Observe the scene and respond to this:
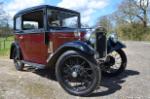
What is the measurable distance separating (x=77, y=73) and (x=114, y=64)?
216cm

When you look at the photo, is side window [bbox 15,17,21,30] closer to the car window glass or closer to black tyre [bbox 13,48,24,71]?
black tyre [bbox 13,48,24,71]

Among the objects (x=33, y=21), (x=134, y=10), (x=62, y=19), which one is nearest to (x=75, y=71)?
(x=62, y=19)

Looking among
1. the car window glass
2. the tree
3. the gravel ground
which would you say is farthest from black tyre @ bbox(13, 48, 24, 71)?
the tree

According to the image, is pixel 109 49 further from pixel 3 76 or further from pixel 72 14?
pixel 3 76

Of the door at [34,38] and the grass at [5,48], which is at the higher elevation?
the door at [34,38]

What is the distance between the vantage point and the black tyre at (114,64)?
833cm

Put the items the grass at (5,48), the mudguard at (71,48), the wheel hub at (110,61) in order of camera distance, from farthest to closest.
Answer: the grass at (5,48) < the wheel hub at (110,61) < the mudguard at (71,48)

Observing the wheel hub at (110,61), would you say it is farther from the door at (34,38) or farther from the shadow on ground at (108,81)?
the door at (34,38)

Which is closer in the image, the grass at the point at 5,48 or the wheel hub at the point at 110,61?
the wheel hub at the point at 110,61

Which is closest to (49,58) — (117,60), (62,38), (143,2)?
(62,38)

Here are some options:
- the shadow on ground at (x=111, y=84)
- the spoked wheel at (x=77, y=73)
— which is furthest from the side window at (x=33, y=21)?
the shadow on ground at (x=111, y=84)

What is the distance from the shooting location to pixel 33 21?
841 cm

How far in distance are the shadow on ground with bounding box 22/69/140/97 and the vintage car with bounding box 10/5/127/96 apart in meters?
0.25

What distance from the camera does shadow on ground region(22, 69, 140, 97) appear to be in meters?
6.52
